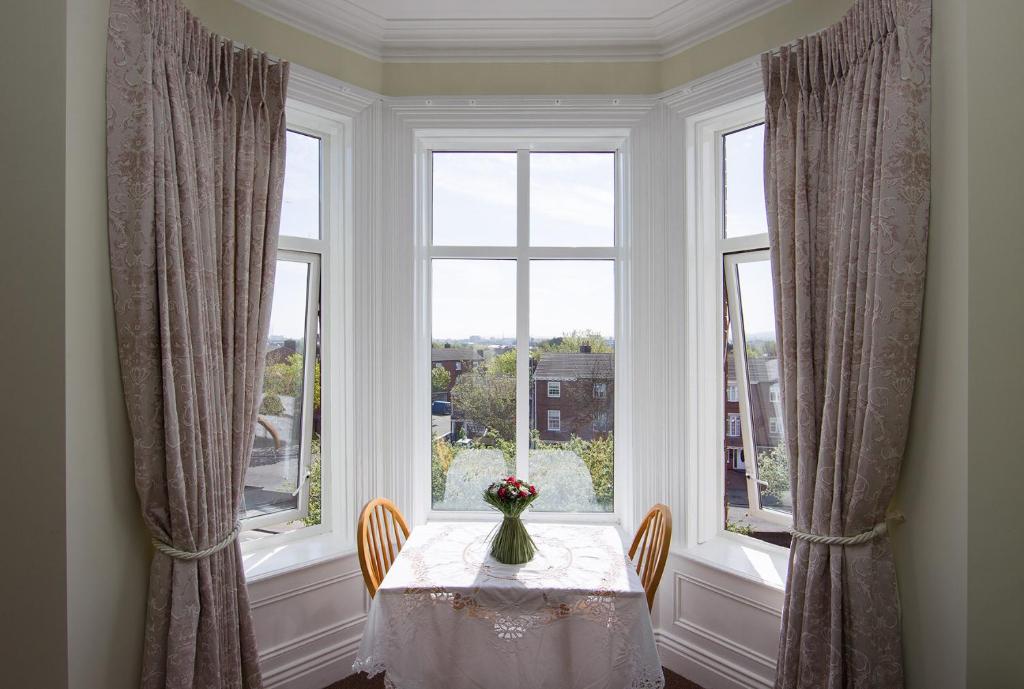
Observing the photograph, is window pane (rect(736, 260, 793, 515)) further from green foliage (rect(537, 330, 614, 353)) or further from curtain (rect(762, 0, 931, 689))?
green foliage (rect(537, 330, 614, 353))

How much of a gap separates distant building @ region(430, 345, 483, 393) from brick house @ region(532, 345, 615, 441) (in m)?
0.38

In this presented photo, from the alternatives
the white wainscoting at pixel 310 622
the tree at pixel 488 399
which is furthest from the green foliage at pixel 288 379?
the white wainscoting at pixel 310 622

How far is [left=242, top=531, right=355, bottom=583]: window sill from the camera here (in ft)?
7.69

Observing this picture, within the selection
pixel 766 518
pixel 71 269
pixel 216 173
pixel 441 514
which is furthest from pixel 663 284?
pixel 71 269

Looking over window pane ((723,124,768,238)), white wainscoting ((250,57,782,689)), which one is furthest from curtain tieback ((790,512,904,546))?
window pane ((723,124,768,238))

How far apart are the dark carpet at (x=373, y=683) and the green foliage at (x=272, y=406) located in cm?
128

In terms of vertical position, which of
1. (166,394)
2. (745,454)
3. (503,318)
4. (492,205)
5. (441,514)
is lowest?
(441,514)

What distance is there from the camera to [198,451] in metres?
1.85

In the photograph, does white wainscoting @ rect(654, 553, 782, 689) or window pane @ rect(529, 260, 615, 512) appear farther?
window pane @ rect(529, 260, 615, 512)

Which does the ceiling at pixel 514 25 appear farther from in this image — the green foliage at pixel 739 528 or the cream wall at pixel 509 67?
the green foliage at pixel 739 528

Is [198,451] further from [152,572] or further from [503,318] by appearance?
[503,318]
